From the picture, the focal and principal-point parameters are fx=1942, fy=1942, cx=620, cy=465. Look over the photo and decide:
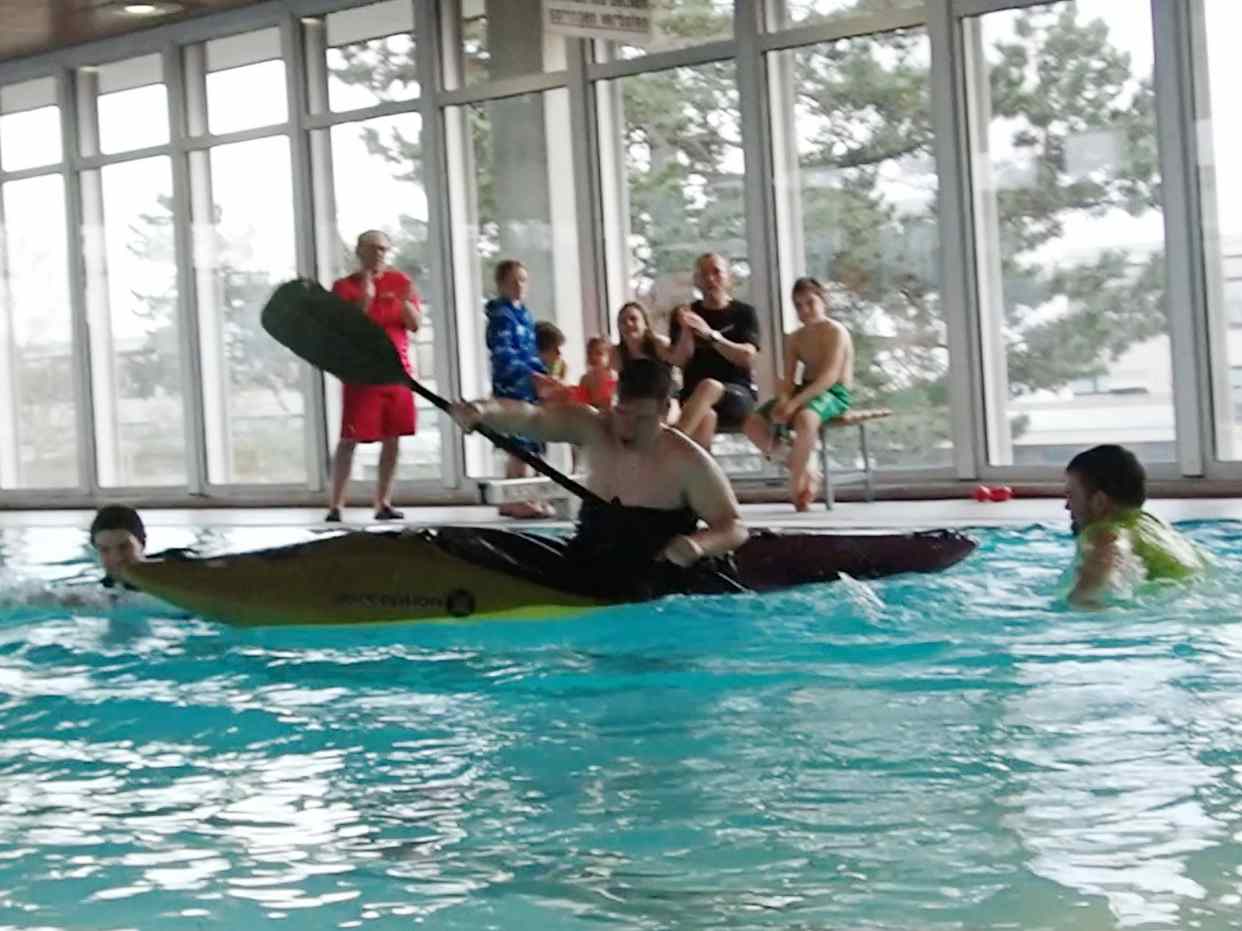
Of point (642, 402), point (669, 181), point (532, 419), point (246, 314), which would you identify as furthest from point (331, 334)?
point (246, 314)

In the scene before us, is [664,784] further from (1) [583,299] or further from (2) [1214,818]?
(1) [583,299]

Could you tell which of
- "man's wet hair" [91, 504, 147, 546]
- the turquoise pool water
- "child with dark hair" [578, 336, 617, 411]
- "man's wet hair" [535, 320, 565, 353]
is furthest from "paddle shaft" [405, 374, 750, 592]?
"man's wet hair" [535, 320, 565, 353]

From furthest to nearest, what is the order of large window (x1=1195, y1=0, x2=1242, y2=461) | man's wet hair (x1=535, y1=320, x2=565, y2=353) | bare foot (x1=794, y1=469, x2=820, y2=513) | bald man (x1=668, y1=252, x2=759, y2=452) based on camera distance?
1. man's wet hair (x1=535, y1=320, x2=565, y2=353)
2. bald man (x1=668, y1=252, x2=759, y2=452)
3. bare foot (x1=794, y1=469, x2=820, y2=513)
4. large window (x1=1195, y1=0, x2=1242, y2=461)

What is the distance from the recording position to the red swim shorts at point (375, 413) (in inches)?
490

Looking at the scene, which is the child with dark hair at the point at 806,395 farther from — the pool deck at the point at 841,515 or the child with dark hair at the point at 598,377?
the child with dark hair at the point at 598,377

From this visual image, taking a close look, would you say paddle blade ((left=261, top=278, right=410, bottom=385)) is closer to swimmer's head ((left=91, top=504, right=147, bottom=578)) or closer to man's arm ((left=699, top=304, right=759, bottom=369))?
swimmer's head ((left=91, top=504, right=147, bottom=578))

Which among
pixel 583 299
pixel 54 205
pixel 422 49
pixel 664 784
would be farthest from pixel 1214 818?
pixel 54 205

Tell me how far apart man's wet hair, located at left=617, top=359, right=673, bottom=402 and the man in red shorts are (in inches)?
209

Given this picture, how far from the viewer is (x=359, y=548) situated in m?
6.93

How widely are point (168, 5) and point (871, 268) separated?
6174 millimetres

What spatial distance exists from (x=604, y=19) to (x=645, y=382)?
224 inches

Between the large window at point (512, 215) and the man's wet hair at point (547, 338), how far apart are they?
146 cm

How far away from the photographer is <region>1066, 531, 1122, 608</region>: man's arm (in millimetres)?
6148

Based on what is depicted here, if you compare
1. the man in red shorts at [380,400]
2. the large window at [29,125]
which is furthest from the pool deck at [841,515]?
the large window at [29,125]
